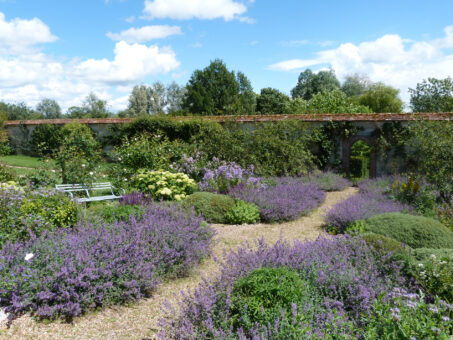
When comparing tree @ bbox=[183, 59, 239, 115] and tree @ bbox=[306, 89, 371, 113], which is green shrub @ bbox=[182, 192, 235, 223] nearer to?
tree @ bbox=[306, 89, 371, 113]

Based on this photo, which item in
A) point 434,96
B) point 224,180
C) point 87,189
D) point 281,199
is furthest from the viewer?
point 434,96

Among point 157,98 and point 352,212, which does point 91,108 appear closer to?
point 157,98

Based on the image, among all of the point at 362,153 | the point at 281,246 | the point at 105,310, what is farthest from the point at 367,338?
the point at 362,153

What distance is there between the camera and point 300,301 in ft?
9.87

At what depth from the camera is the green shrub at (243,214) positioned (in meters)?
7.04

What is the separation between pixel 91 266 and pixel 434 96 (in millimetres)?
21964

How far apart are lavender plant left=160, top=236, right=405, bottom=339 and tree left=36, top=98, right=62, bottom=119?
2032 inches

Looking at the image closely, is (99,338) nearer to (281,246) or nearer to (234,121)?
(281,246)

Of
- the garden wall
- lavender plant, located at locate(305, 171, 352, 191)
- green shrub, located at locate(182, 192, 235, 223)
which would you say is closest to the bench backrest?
green shrub, located at locate(182, 192, 235, 223)

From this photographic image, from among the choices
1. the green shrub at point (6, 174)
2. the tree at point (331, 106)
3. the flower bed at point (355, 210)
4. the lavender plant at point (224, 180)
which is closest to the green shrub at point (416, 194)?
the flower bed at point (355, 210)

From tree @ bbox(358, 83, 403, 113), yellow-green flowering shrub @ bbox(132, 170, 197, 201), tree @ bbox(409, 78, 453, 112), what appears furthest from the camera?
tree @ bbox(358, 83, 403, 113)

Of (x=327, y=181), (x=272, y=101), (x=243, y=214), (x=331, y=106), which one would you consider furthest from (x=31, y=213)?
(x=272, y=101)

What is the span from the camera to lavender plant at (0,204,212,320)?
11.5ft

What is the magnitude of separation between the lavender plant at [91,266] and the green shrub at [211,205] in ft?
7.03
